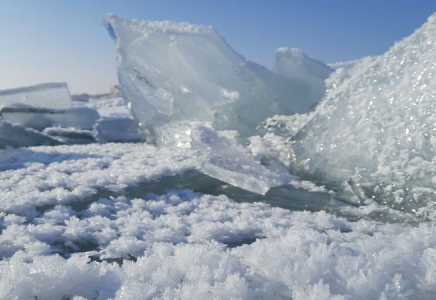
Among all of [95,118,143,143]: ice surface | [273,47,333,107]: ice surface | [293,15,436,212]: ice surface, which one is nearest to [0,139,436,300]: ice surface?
[293,15,436,212]: ice surface

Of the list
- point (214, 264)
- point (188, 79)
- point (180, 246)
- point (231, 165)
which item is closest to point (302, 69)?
point (188, 79)

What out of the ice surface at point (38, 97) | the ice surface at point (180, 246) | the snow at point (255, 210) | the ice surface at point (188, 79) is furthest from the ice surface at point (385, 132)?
the ice surface at point (38, 97)

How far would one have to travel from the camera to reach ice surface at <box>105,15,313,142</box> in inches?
183

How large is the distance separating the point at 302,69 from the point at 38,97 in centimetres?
441

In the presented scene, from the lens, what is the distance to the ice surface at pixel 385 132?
213 cm

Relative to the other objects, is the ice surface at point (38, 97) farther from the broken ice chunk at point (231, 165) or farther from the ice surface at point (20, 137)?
the broken ice chunk at point (231, 165)

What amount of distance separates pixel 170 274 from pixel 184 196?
1262mm

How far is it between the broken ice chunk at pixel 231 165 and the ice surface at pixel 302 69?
198 cm

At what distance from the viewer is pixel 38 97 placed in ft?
21.3

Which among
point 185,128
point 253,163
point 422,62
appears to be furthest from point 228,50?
point 422,62

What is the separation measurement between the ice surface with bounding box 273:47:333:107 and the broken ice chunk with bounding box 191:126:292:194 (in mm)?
1984

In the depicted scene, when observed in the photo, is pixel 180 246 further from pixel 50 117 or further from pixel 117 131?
pixel 50 117

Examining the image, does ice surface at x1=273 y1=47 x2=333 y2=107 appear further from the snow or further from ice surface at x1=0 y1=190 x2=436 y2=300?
ice surface at x1=0 y1=190 x2=436 y2=300

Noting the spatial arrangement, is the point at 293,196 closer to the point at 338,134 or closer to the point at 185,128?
the point at 338,134
